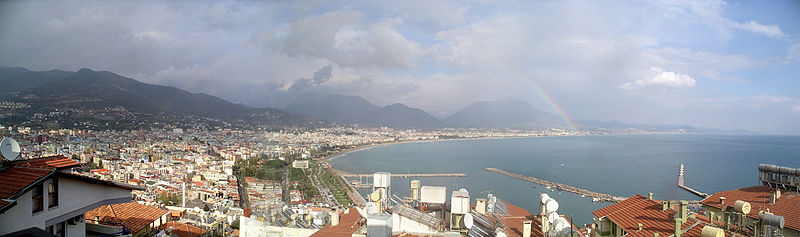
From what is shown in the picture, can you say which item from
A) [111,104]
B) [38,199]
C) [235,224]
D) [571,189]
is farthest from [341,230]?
[111,104]

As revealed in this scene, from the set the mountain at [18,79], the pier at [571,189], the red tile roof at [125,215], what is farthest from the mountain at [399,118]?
the red tile roof at [125,215]

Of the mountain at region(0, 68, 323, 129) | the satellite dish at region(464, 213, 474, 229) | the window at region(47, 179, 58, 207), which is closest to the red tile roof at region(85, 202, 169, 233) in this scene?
the window at region(47, 179, 58, 207)

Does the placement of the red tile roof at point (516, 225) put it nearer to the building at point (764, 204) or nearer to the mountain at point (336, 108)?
the building at point (764, 204)

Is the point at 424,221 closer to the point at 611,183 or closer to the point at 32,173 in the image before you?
the point at 32,173

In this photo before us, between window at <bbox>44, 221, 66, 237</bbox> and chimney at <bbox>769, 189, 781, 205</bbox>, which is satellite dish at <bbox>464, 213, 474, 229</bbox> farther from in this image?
chimney at <bbox>769, 189, 781, 205</bbox>

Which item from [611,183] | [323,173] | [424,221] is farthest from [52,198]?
[611,183]
